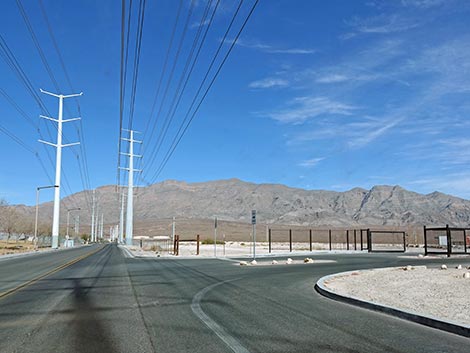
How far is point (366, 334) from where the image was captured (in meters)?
8.61

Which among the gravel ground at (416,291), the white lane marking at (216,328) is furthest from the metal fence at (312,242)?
the white lane marking at (216,328)

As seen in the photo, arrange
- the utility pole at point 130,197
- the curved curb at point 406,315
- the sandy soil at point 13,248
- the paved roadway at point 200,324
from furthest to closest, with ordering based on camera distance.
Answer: the utility pole at point 130,197 < the sandy soil at point 13,248 < the curved curb at point 406,315 < the paved roadway at point 200,324

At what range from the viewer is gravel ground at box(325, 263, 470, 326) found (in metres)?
10.8

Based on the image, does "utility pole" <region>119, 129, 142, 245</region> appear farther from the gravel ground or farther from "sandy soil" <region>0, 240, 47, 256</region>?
the gravel ground

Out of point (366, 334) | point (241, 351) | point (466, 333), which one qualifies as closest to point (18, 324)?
point (241, 351)

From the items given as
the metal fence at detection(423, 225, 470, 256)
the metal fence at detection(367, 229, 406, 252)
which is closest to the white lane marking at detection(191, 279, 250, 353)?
the metal fence at detection(423, 225, 470, 256)

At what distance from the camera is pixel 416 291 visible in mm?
14117

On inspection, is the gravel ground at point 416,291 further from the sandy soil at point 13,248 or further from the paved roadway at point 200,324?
the sandy soil at point 13,248

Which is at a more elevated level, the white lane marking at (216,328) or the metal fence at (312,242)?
the metal fence at (312,242)

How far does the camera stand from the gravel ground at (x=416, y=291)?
35.4ft

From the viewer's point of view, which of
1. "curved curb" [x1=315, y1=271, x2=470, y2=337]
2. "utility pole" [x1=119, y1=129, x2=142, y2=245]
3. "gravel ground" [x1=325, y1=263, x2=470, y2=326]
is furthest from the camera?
"utility pole" [x1=119, y1=129, x2=142, y2=245]

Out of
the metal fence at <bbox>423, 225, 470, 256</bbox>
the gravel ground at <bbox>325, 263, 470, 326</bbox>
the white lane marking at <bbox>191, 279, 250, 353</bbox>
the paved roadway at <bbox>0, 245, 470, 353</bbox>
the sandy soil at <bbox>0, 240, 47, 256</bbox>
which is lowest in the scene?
the sandy soil at <bbox>0, 240, 47, 256</bbox>

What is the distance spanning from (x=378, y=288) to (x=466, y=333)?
21.9ft

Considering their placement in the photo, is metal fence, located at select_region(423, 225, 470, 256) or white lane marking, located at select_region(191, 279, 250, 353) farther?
metal fence, located at select_region(423, 225, 470, 256)
